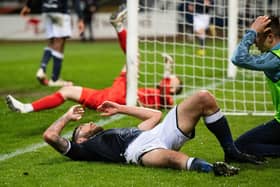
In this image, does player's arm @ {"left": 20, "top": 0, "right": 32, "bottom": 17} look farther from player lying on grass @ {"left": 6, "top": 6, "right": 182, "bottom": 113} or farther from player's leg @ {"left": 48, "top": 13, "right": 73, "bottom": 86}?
player lying on grass @ {"left": 6, "top": 6, "right": 182, "bottom": 113}

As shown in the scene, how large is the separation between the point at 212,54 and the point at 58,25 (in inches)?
121

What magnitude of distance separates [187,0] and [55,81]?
2.84m

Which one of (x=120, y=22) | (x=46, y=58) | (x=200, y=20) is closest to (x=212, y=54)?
(x=200, y=20)

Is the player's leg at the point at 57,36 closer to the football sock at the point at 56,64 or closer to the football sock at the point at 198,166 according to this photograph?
the football sock at the point at 56,64

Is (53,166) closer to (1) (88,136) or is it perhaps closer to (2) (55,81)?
(1) (88,136)

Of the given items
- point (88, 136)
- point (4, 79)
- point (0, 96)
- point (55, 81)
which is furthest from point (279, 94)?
point (4, 79)

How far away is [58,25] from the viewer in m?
12.8

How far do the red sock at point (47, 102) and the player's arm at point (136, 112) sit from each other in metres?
1.87

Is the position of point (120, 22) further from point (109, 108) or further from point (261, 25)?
point (261, 25)

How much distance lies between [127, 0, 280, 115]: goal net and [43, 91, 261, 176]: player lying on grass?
3.24m

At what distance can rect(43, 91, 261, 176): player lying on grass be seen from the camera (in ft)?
19.8

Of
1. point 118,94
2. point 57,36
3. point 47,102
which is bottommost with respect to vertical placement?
point 118,94

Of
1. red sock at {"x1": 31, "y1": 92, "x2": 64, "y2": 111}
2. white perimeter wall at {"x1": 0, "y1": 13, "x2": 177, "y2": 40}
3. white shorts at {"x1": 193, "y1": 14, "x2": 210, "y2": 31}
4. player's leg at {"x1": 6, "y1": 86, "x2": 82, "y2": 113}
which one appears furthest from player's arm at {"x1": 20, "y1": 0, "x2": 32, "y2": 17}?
white perimeter wall at {"x1": 0, "y1": 13, "x2": 177, "y2": 40}

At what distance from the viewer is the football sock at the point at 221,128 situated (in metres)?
6.18
